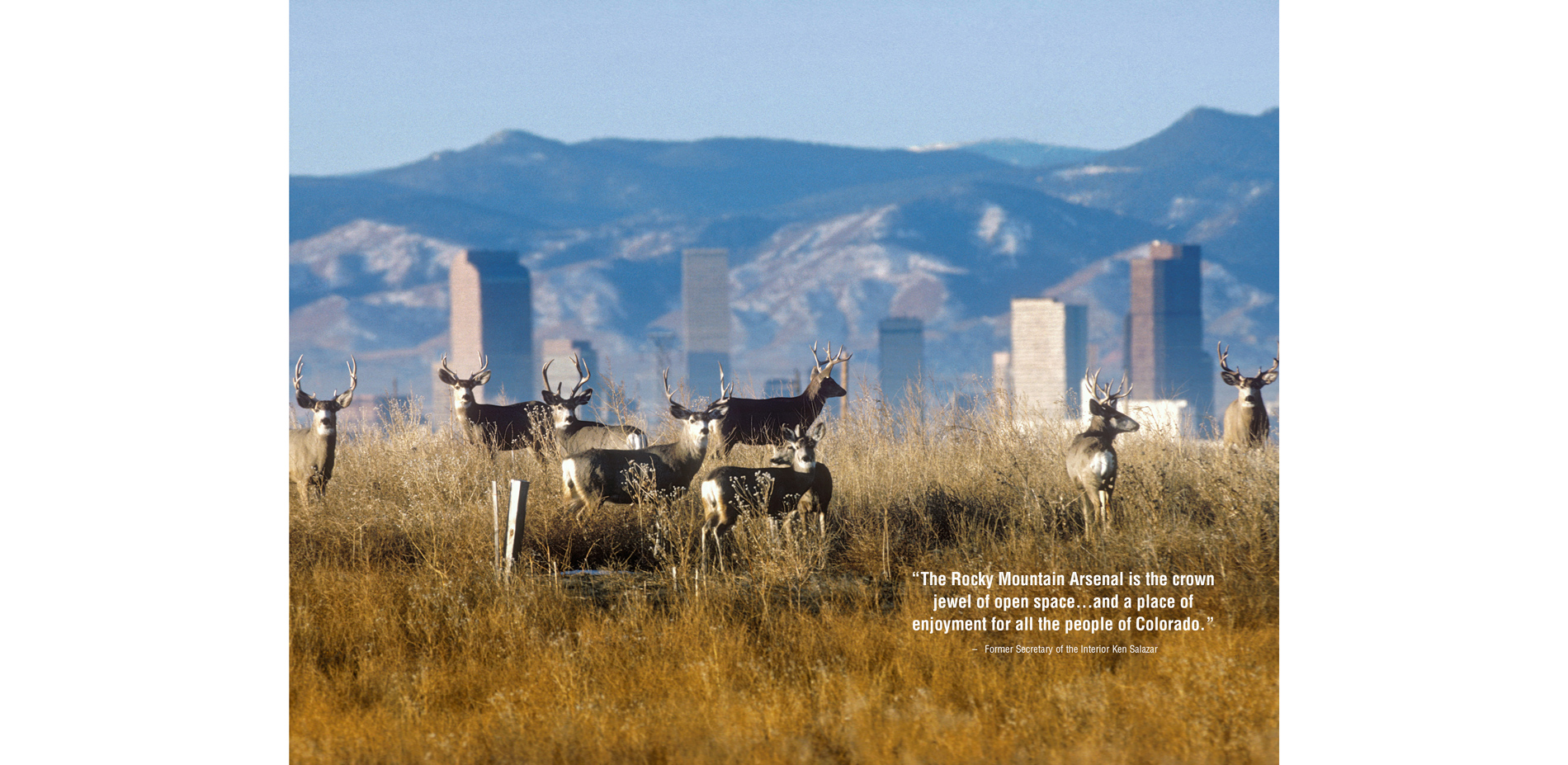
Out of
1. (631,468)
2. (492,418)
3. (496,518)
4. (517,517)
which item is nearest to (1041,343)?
(492,418)

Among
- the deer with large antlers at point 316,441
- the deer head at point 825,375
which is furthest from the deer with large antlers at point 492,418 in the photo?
the deer head at point 825,375

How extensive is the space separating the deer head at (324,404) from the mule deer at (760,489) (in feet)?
8.62

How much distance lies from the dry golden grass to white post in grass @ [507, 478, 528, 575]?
0.11 m

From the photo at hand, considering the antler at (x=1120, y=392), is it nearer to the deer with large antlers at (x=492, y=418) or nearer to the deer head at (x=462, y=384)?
the deer with large antlers at (x=492, y=418)

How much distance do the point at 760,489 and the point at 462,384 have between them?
290 centimetres

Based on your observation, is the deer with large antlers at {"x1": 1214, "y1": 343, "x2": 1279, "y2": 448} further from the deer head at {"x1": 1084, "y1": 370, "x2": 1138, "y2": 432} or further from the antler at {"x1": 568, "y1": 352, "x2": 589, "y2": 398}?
the antler at {"x1": 568, "y1": 352, "x2": 589, "y2": 398}

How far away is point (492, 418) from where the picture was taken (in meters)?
9.34

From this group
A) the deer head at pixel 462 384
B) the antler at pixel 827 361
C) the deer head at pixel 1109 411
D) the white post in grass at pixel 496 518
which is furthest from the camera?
the antler at pixel 827 361

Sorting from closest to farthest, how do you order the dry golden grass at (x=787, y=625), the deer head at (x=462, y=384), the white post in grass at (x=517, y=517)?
the dry golden grass at (x=787, y=625), the white post in grass at (x=517, y=517), the deer head at (x=462, y=384)

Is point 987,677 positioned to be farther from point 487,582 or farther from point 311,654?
point 311,654

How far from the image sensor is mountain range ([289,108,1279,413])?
139375mm

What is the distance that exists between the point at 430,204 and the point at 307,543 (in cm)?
16428

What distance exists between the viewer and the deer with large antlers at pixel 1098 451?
25.3 ft

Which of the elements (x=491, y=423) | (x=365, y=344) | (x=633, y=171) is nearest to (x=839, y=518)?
(x=491, y=423)
